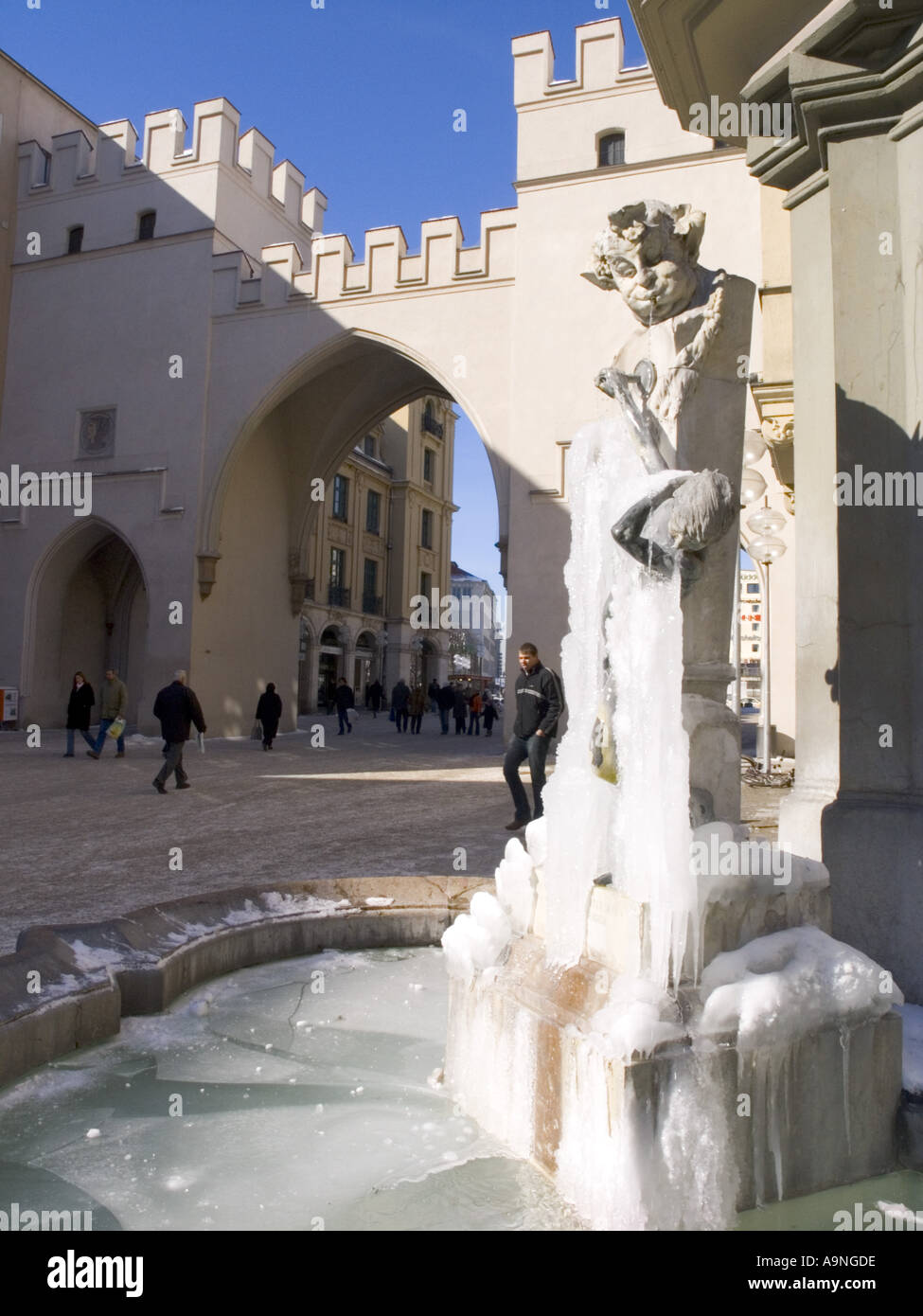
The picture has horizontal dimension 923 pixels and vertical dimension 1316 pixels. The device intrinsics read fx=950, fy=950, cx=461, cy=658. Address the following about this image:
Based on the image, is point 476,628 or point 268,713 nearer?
point 268,713

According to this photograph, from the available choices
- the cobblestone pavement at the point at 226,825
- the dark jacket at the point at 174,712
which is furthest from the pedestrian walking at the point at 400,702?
the dark jacket at the point at 174,712

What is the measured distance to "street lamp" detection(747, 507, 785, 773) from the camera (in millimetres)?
11688

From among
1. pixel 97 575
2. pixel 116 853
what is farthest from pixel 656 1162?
pixel 97 575

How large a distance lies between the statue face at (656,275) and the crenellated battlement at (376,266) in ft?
55.2

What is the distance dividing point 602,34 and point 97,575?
16.9 m

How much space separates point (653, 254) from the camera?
3002 millimetres

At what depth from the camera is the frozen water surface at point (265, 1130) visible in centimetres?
209

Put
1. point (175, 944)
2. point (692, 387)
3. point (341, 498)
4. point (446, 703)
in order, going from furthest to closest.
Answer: point (341, 498) < point (446, 703) < point (175, 944) < point (692, 387)

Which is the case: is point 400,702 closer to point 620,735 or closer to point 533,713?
point 533,713

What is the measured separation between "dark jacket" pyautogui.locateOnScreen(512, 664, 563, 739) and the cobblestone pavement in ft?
3.10

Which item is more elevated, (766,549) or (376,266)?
(376,266)

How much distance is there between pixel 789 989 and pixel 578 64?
20.1 m

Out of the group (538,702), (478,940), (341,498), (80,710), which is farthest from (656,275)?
(341,498)
